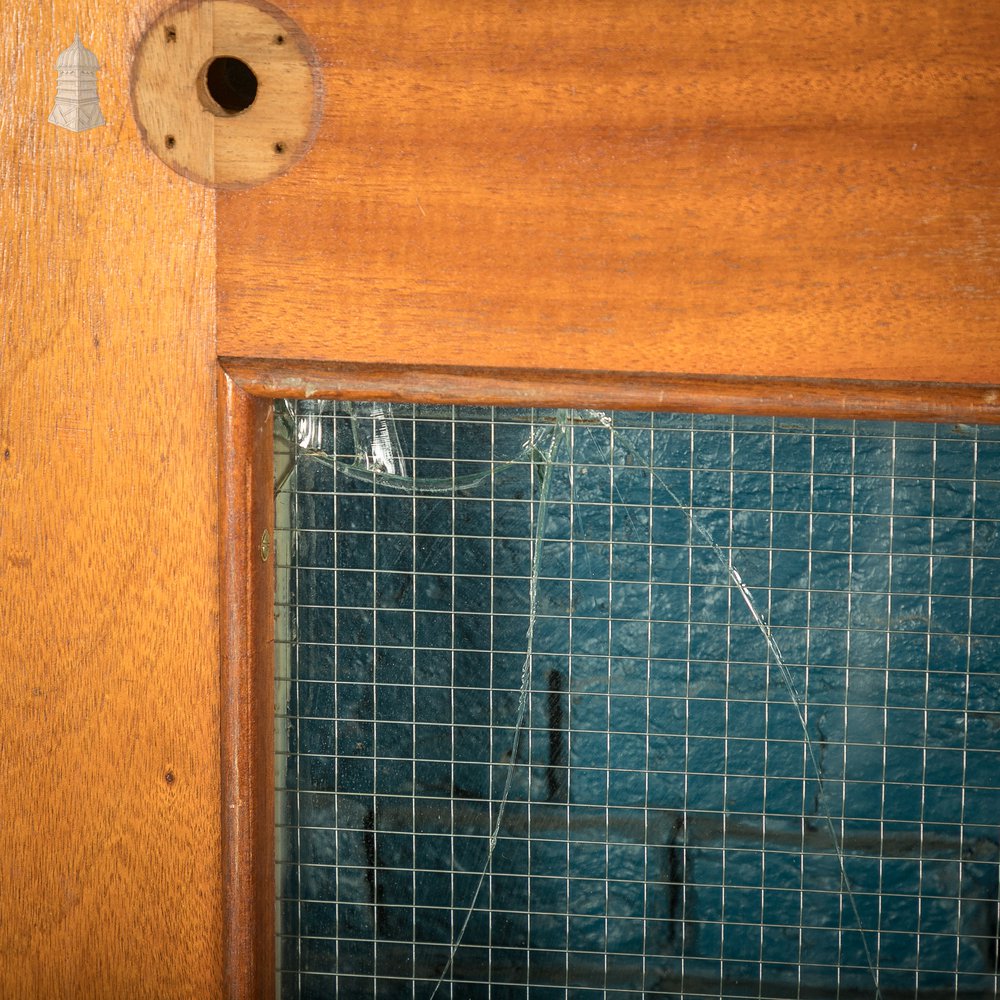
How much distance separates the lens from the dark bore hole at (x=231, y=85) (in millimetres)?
774

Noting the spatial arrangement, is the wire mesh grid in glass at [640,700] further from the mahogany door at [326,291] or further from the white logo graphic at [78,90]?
the white logo graphic at [78,90]

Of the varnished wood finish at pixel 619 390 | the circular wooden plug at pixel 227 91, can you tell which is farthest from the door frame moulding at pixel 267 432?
the circular wooden plug at pixel 227 91

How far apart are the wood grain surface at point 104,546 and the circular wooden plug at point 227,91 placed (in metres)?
0.02

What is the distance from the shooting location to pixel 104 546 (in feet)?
2.67

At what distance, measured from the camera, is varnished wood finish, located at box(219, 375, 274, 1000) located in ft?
2.61

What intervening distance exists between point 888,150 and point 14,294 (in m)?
0.62

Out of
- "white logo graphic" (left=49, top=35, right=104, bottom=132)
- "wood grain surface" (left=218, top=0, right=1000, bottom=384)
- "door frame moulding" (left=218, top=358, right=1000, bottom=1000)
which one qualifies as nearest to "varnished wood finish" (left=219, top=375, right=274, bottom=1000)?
"door frame moulding" (left=218, top=358, right=1000, bottom=1000)

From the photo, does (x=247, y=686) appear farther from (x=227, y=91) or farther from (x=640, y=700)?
(x=227, y=91)

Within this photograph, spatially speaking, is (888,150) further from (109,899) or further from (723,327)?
(109,899)

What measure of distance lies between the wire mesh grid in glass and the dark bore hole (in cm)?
22

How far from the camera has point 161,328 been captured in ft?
2.58

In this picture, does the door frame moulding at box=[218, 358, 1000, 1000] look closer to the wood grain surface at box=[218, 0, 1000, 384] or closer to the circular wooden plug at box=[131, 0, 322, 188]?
the wood grain surface at box=[218, 0, 1000, 384]

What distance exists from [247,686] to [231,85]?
43 centimetres

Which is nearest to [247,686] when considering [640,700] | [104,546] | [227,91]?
[104,546]
